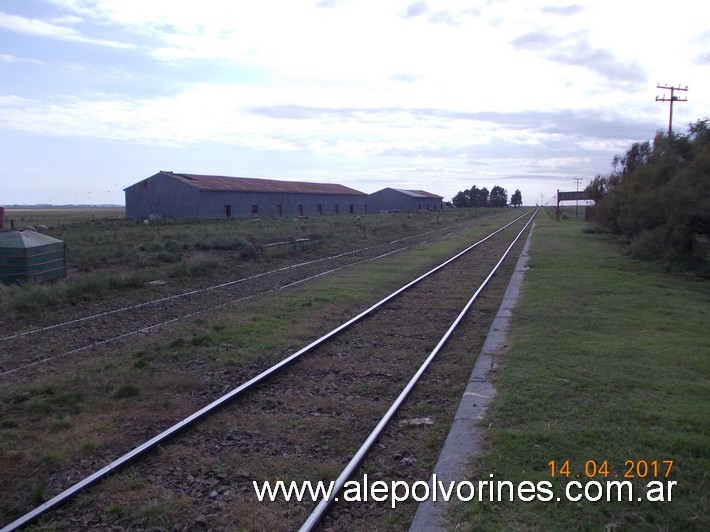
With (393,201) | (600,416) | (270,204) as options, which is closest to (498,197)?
(393,201)

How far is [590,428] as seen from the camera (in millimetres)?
6367

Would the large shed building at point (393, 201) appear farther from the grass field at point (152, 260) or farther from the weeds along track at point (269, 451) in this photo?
the weeds along track at point (269, 451)

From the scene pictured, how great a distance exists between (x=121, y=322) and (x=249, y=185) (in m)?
59.2

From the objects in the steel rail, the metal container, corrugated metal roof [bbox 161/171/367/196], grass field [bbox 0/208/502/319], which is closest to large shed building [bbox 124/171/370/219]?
corrugated metal roof [bbox 161/171/367/196]

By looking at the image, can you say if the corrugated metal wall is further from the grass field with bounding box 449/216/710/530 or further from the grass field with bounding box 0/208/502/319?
the grass field with bounding box 449/216/710/530

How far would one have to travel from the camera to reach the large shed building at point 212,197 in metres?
62.0

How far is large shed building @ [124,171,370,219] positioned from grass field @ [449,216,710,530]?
170ft

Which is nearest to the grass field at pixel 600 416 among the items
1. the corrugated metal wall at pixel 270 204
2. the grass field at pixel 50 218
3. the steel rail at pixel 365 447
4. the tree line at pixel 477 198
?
the steel rail at pixel 365 447

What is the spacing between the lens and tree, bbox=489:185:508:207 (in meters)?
181

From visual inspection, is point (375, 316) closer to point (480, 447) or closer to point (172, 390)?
point (172, 390)

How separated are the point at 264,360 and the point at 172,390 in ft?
5.69

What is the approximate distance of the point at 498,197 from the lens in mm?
182875

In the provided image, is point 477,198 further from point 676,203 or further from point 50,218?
point 676,203

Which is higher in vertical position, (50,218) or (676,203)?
(676,203)
